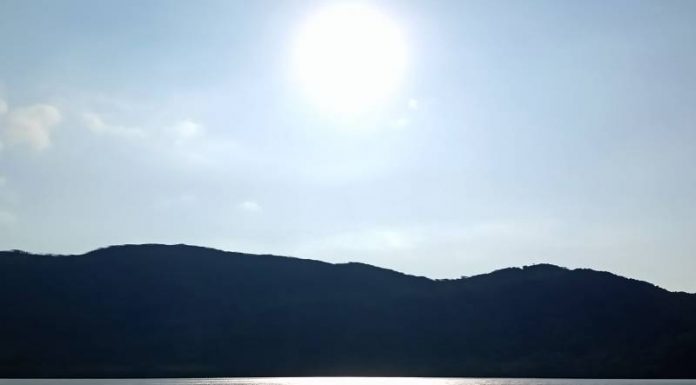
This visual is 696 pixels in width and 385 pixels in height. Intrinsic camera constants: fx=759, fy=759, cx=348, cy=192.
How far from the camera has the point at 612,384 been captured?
166m

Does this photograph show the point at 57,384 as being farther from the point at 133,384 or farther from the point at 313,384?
the point at 313,384

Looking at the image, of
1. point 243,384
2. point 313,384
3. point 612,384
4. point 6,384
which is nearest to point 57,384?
point 6,384

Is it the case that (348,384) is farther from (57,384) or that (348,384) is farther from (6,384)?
(6,384)

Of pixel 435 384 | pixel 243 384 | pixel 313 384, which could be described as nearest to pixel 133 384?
pixel 243 384

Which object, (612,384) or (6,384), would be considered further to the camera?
(612,384)

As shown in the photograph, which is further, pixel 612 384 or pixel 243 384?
pixel 612 384

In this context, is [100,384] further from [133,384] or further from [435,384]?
[435,384]

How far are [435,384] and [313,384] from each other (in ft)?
88.5

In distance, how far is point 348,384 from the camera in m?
157

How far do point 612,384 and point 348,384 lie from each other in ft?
191

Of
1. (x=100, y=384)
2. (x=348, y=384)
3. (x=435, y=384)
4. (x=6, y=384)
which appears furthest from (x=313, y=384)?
(x=6, y=384)

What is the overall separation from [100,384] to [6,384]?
60.4 ft

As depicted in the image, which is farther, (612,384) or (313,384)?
(612,384)

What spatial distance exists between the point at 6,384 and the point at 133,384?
2469 centimetres
